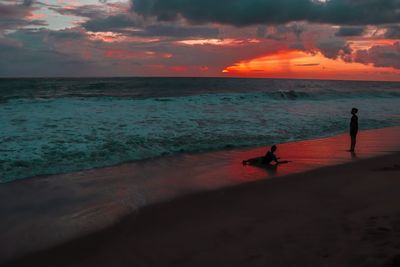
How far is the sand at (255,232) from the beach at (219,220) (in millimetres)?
→ 12

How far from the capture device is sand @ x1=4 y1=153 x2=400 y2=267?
4363mm

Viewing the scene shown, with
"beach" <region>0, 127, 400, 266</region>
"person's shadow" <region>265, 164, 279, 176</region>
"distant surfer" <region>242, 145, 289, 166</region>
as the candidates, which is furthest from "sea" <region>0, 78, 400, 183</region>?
"person's shadow" <region>265, 164, 279, 176</region>

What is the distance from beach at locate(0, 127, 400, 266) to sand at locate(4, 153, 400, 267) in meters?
0.01

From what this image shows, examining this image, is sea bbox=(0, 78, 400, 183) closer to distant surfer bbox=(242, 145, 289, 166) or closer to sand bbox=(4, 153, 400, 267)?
distant surfer bbox=(242, 145, 289, 166)

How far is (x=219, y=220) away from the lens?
5.68 meters

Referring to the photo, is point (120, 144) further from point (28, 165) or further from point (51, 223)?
point (51, 223)

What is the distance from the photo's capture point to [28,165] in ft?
29.7

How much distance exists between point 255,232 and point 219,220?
0.69m

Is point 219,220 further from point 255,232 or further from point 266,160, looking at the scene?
point 266,160

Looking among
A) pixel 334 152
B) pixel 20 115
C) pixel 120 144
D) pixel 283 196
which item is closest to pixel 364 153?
pixel 334 152

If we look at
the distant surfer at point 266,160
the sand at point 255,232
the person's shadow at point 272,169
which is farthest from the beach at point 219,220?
the distant surfer at point 266,160

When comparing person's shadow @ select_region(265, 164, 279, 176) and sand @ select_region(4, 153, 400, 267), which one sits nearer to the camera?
sand @ select_region(4, 153, 400, 267)

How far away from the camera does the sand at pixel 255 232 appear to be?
4.36 meters

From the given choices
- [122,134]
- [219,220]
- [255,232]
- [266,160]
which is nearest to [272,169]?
[266,160]
